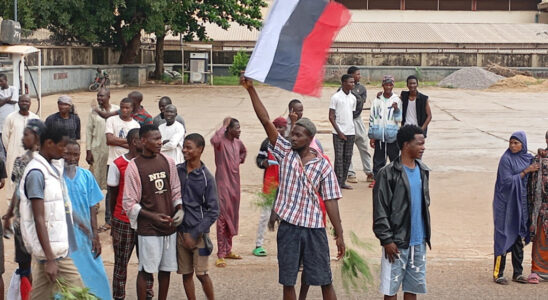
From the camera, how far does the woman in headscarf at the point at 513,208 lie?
759 centimetres

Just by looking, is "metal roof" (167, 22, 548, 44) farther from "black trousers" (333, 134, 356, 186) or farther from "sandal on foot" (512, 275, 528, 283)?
"sandal on foot" (512, 275, 528, 283)

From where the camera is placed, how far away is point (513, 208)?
768 centimetres

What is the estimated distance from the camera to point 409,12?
52750 mm

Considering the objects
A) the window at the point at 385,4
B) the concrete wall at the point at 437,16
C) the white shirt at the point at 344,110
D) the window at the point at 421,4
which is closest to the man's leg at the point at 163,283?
the white shirt at the point at 344,110

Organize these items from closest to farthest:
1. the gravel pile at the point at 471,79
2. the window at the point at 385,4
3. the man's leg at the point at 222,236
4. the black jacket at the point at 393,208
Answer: the black jacket at the point at 393,208 → the man's leg at the point at 222,236 → the gravel pile at the point at 471,79 → the window at the point at 385,4

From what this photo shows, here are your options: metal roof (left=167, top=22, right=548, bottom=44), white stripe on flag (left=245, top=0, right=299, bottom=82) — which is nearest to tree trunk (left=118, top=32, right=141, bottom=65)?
metal roof (left=167, top=22, right=548, bottom=44)

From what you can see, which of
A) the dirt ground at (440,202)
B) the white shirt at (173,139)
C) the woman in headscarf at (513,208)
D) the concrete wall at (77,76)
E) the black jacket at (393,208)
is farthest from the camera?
the concrete wall at (77,76)

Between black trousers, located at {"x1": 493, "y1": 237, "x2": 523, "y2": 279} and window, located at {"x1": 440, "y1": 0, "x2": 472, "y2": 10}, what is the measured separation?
1874 inches

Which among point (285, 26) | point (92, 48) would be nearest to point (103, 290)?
point (285, 26)

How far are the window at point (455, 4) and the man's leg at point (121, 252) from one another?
162 ft

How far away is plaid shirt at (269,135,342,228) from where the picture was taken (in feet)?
20.0

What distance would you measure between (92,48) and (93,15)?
2.95 meters

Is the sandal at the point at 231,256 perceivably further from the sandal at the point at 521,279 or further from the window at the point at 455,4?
the window at the point at 455,4

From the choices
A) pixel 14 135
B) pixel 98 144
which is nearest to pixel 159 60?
pixel 98 144
